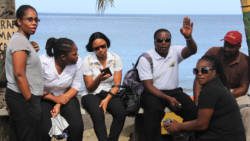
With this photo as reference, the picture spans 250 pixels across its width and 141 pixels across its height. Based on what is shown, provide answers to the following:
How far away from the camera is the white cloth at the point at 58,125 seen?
276 inches

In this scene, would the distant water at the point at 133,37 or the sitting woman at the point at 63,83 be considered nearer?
the sitting woman at the point at 63,83

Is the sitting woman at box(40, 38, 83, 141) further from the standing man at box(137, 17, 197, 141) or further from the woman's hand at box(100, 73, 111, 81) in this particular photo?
the standing man at box(137, 17, 197, 141)

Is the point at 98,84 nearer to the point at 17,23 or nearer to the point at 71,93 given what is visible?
the point at 71,93

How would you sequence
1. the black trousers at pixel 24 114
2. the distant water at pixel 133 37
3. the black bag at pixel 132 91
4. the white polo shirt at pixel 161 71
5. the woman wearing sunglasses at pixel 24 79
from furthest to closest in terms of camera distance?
the distant water at pixel 133 37 < the white polo shirt at pixel 161 71 < the black bag at pixel 132 91 < the black trousers at pixel 24 114 < the woman wearing sunglasses at pixel 24 79

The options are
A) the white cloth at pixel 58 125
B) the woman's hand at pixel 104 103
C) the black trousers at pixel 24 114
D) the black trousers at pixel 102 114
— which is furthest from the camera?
the woman's hand at pixel 104 103

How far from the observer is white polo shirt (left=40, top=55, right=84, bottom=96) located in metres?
7.36

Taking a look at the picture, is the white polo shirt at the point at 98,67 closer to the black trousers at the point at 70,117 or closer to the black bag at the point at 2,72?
the black trousers at the point at 70,117

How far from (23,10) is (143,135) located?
2555 mm

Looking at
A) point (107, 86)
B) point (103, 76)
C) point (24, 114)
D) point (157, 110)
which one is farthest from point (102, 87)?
point (24, 114)

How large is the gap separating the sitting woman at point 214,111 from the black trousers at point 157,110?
66.9 inches

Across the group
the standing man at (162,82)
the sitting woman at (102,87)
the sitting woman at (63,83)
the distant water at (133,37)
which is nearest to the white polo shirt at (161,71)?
the standing man at (162,82)

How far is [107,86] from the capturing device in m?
7.86

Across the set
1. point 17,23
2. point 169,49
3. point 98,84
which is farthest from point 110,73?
point 17,23

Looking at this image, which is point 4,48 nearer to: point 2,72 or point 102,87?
point 2,72
